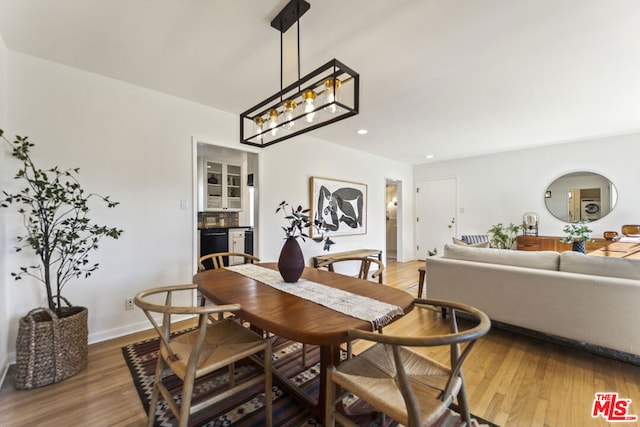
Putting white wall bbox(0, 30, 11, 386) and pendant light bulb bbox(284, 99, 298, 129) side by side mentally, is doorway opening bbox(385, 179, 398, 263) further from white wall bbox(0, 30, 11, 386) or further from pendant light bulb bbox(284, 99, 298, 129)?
white wall bbox(0, 30, 11, 386)

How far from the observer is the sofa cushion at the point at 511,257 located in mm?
2271

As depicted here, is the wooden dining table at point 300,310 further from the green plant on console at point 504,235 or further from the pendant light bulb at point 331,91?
the green plant on console at point 504,235

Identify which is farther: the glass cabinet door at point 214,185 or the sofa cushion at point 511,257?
the glass cabinet door at point 214,185

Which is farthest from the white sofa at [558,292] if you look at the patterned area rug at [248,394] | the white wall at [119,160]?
the white wall at [119,160]

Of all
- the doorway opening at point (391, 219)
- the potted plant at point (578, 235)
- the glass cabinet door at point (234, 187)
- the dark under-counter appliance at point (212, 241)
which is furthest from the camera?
the doorway opening at point (391, 219)

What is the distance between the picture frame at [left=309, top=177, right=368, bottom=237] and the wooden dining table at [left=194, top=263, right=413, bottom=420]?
2.22 meters

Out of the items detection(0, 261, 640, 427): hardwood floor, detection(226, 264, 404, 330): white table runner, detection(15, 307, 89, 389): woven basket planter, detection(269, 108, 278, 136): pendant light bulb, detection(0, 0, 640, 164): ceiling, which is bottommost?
detection(0, 261, 640, 427): hardwood floor

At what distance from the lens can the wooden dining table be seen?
1056 millimetres

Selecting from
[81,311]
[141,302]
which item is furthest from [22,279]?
[141,302]

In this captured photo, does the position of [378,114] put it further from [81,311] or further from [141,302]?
[81,311]

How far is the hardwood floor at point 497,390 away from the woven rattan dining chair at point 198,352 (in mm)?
509

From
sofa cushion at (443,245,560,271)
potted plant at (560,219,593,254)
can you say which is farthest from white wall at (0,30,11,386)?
potted plant at (560,219,593,254)

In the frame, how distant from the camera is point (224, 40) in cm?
186

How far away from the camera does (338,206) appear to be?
14.9 ft
